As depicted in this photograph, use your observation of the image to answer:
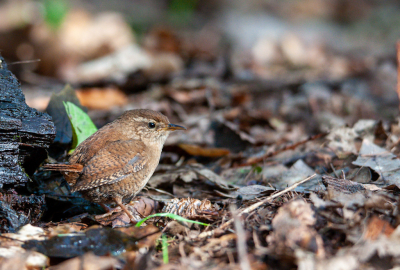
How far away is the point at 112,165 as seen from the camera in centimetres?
343

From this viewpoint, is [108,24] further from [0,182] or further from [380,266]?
[380,266]

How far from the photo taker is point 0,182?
9.44 feet

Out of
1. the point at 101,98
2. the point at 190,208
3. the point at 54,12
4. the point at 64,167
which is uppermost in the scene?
the point at 54,12

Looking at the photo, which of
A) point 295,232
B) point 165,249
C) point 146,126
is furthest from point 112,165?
point 295,232

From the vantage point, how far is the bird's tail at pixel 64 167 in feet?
10.3

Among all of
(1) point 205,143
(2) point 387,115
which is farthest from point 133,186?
(2) point 387,115

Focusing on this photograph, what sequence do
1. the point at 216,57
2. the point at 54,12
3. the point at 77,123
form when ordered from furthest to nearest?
1. the point at 54,12
2. the point at 216,57
3. the point at 77,123

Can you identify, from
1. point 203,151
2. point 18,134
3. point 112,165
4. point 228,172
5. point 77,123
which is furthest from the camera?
point 203,151

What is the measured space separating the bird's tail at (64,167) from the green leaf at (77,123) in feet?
2.19

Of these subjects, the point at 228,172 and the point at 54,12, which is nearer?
the point at 228,172


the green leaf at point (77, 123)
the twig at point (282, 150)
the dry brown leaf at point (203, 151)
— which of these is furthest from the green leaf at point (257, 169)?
the green leaf at point (77, 123)

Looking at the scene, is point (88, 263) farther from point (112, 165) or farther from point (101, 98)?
point (101, 98)

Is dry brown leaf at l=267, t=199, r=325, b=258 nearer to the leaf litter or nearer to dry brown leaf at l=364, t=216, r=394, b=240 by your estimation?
the leaf litter

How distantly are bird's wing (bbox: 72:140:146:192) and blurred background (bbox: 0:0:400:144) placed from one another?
1235mm
